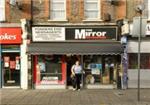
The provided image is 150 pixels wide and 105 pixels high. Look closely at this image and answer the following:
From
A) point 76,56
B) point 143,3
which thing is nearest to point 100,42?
point 76,56

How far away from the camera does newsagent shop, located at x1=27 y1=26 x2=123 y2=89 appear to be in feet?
87.6

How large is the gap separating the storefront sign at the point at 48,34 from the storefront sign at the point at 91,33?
15.5 inches

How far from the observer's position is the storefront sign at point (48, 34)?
27.1 metres

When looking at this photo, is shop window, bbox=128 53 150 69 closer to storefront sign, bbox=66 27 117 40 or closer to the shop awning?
the shop awning

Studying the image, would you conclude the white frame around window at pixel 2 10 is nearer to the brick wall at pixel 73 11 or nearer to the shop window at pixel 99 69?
the brick wall at pixel 73 11

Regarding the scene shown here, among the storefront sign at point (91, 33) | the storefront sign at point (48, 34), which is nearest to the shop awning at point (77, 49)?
the storefront sign at point (48, 34)

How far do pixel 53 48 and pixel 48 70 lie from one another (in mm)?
1534

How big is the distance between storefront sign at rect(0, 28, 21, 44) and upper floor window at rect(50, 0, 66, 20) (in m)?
2.17

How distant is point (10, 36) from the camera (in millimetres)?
27172

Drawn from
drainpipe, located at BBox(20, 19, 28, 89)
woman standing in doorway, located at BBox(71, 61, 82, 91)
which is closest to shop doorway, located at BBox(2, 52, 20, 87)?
drainpipe, located at BBox(20, 19, 28, 89)

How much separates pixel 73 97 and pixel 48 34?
567 centimetres

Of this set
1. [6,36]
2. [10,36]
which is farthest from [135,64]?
[6,36]

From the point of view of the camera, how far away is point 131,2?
1082 inches

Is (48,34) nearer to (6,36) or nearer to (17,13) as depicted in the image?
(17,13)
